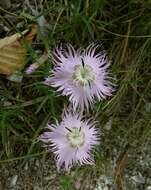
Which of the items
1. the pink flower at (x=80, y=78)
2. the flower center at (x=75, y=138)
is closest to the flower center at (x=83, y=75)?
the pink flower at (x=80, y=78)

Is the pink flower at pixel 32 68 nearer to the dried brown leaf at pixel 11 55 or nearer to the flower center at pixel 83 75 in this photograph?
the dried brown leaf at pixel 11 55

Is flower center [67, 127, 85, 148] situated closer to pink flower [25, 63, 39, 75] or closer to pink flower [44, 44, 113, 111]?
pink flower [44, 44, 113, 111]

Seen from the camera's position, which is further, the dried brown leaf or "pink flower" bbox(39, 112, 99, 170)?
the dried brown leaf

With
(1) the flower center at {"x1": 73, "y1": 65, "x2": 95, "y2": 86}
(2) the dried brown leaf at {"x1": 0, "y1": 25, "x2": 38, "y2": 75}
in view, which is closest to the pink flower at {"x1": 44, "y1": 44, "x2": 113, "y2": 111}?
(1) the flower center at {"x1": 73, "y1": 65, "x2": 95, "y2": 86}

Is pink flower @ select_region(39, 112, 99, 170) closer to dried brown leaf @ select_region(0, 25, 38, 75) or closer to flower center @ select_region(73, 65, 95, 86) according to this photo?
flower center @ select_region(73, 65, 95, 86)

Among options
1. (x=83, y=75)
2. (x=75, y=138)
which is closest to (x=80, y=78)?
(x=83, y=75)

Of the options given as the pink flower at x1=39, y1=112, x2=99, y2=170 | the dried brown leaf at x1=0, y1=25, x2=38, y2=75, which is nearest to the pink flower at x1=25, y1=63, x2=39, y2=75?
the dried brown leaf at x1=0, y1=25, x2=38, y2=75

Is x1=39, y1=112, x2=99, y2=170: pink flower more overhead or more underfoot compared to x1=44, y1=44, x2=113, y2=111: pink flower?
more underfoot

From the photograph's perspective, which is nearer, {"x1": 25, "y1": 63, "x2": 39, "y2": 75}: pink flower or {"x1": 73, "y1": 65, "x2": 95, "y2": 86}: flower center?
{"x1": 73, "y1": 65, "x2": 95, "y2": 86}: flower center
